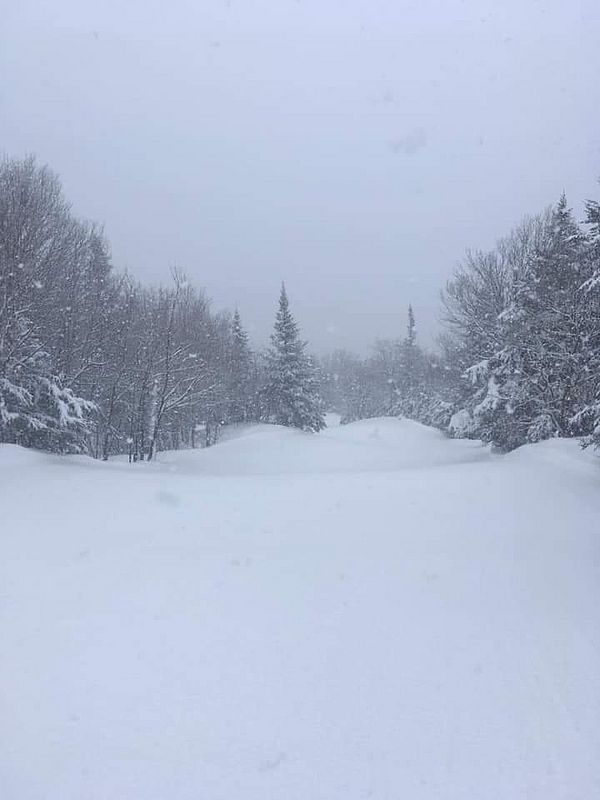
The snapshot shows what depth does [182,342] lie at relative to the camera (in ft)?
79.7

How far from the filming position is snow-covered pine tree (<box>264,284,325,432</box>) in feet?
112

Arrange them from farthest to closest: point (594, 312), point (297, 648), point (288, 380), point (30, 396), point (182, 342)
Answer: point (288, 380) → point (182, 342) → point (30, 396) → point (594, 312) → point (297, 648)

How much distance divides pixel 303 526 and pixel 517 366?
42.2 ft

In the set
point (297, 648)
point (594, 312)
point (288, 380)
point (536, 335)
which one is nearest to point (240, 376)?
point (288, 380)

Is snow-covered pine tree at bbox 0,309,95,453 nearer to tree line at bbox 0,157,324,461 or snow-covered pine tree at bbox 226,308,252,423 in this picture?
tree line at bbox 0,157,324,461

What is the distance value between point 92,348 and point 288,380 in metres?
15.4

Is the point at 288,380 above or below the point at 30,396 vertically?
above

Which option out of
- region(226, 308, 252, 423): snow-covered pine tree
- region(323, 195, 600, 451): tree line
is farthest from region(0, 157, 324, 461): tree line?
region(323, 195, 600, 451): tree line

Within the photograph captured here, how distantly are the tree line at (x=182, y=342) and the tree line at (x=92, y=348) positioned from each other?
6 centimetres

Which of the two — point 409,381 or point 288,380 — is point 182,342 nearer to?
point 288,380

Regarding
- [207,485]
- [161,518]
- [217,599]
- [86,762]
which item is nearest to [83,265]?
[207,485]

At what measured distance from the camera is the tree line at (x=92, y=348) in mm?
15797

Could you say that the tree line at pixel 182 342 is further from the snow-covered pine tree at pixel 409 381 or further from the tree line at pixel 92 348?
the snow-covered pine tree at pixel 409 381

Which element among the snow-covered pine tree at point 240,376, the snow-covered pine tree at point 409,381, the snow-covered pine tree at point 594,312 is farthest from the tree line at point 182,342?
the snow-covered pine tree at point 409,381
